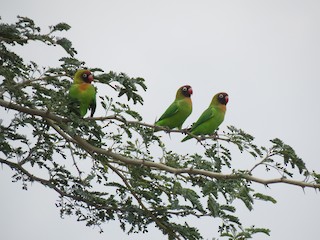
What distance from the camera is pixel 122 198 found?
35.1 feet

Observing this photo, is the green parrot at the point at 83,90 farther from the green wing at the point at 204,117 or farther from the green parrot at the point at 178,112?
the green wing at the point at 204,117

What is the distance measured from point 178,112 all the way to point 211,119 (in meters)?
0.63

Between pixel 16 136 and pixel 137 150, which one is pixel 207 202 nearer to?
pixel 137 150

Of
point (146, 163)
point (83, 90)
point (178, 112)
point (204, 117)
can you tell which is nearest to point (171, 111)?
point (178, 112)

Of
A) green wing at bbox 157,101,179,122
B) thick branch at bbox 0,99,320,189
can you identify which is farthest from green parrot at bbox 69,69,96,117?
green wing at bbox 157,101,179,122

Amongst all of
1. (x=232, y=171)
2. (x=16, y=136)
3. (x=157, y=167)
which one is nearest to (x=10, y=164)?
(x=16, y=136)

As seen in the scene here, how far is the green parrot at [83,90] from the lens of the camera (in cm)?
948

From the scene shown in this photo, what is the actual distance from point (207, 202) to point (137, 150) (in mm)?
1460

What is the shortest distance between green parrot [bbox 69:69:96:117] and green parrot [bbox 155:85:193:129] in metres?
1.70

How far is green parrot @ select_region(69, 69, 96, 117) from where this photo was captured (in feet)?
31.1

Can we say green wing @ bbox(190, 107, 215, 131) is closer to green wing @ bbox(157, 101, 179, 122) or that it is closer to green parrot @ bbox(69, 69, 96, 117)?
green wing @ bbox(157, 101, 179, 122)

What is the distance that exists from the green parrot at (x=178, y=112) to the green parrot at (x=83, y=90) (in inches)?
66.9

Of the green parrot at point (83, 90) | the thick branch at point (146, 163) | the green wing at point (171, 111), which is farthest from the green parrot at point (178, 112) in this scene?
the green parrot at point (83, 90)

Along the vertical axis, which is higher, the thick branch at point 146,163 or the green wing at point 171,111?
the green wing at point 171,111
